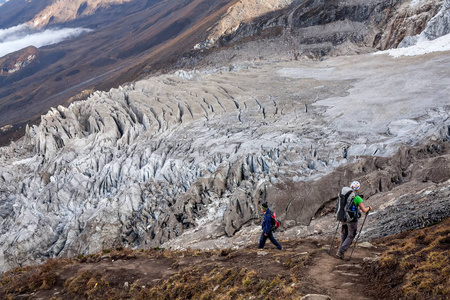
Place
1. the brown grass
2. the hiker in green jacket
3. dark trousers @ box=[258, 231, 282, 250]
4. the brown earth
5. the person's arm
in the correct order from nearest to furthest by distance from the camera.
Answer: the brown grass → the brown earth → the person's arm → the hiker in green jacket → dark trousers @ box=[258, 231, 282, 250]

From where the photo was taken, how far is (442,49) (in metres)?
42.4

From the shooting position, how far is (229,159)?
2923 cm

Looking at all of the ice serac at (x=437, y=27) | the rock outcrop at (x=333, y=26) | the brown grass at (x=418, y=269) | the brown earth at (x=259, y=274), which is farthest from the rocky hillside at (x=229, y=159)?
the rock outcrop at (x=333, y=26)

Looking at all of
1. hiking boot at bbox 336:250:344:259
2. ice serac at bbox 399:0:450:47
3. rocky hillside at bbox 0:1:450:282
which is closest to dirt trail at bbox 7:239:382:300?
hiking boot at bbox 336:250:344:259

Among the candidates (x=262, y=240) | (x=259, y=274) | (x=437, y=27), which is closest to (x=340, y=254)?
(x=259, y=274)

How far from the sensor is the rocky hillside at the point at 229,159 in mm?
22909

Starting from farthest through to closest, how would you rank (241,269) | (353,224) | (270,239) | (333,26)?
1. (333,26)
2. (270,239)
3. (241,269)
4. (353,224)

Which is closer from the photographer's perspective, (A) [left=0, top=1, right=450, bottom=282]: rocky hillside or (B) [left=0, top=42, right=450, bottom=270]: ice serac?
(A) [left=0, top=1, right=450, bottom=282]: rocky hillside

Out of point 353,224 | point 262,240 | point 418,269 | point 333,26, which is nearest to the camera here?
point 418,269

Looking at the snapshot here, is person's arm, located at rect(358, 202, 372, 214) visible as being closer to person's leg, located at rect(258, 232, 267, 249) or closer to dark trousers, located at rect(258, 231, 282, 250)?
dark trousers, located at rect(258, 231, 282, 250)

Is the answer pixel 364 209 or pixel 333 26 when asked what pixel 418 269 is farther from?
pixel 333 26

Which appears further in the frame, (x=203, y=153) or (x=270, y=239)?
(x=203, y=153)

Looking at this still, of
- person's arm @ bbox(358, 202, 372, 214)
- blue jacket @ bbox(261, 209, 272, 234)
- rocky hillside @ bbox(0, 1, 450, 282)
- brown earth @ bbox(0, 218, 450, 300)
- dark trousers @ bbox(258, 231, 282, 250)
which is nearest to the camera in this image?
→ brown earth @ bbox(0, 218, 450, 300)

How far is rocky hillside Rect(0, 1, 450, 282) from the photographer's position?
75.2 feet
